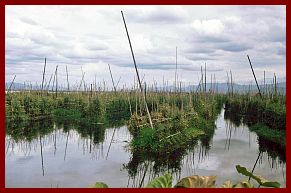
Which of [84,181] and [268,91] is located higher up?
[268,91]

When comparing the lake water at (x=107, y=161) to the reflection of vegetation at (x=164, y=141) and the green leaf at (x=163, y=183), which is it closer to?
the reflection of vegetation at (x=164, y=141)

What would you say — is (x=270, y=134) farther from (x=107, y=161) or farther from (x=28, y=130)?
(x=28, y=130)

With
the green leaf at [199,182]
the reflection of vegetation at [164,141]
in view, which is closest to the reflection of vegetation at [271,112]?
the reflection of vegetation at [164,141]

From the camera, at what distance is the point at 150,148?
8680 millimetres

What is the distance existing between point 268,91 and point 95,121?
9029 millimetres

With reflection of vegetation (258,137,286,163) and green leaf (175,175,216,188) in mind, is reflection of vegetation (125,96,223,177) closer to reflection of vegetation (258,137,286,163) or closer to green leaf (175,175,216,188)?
reflection of vegetation (258,137,286,163)

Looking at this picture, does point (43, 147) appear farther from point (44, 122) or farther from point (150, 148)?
point (44, 122)

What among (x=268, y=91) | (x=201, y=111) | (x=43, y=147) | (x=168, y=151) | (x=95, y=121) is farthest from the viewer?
(x=268, y=91)

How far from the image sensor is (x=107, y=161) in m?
7.86

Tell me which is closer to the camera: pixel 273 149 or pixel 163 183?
pixel 163 183

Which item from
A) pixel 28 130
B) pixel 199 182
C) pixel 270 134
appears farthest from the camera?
pixel 28 130

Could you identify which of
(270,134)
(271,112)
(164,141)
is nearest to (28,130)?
(164,141)

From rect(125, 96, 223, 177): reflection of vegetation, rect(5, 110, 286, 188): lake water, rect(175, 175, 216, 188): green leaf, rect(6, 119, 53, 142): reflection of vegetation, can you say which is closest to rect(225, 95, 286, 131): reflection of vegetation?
rect(5, 110, 286, 188): lake water

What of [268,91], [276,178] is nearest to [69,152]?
[276,178]
